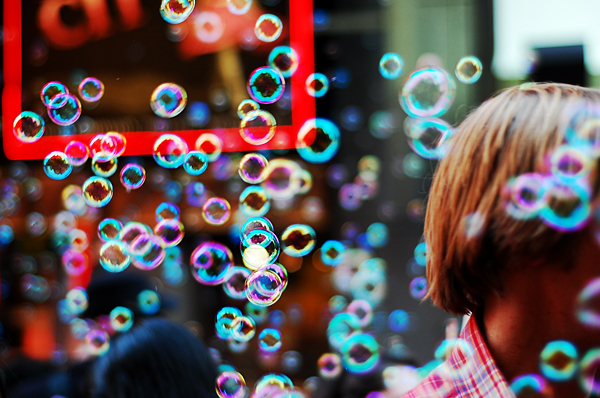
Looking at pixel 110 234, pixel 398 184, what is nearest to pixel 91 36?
Answer: pixel 110 234

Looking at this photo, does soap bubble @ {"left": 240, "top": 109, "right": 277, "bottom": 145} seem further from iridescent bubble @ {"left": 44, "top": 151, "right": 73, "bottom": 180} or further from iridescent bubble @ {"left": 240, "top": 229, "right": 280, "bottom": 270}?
iridescent bubble @ {"left": 44, "top": 151, "right": 73, "bottom": 180}

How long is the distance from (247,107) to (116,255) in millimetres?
810

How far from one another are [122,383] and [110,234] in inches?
42.2

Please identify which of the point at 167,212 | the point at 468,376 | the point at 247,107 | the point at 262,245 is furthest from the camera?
the point at 167,212

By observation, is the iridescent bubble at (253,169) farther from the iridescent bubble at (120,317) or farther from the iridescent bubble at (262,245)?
the iridescent bubble at (120,317)

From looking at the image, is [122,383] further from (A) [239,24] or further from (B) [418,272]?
(A) [239,24]

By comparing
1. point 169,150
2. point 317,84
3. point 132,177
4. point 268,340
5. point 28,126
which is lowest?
point 268,340

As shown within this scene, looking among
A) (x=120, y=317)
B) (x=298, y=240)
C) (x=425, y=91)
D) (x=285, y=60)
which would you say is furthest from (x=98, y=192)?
(x=425, y=91)

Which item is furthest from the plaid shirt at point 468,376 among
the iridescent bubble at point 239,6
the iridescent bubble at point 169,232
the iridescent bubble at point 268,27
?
the iridescent bubble at point 239,6

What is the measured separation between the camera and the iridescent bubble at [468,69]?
6.04ft

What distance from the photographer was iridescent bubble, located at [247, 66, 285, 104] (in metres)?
1.67

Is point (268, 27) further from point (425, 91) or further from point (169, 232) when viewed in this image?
point (169, 232)

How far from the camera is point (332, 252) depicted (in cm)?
211

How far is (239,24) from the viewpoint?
6.91ft
